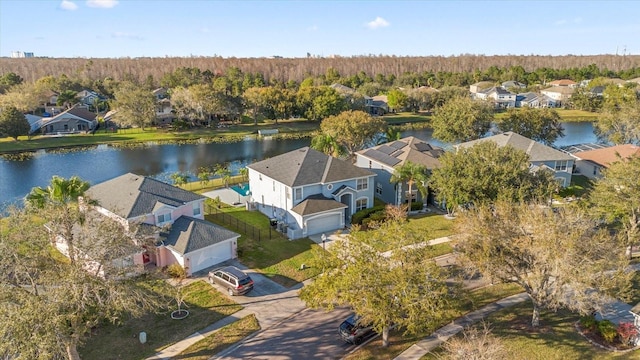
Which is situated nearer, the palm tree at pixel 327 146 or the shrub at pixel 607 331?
the shrub at pixel 607 331

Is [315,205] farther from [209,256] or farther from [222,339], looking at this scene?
[222,339]

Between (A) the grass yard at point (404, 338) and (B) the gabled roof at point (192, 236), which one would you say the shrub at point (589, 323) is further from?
(B) the gabled roof at point (192, 236)

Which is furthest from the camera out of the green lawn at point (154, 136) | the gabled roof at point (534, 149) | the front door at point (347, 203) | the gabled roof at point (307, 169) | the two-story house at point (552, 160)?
the green lawn at point (154, 136)

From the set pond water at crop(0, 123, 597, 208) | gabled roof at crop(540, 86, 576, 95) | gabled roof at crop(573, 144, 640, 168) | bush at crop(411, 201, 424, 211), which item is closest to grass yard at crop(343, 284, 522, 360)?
bush at crop(411, 201, 424, 211)

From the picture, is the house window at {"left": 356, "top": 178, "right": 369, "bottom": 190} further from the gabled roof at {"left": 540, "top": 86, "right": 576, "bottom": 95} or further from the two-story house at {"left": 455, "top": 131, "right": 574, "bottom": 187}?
the gabled roof at {"left": 540, "top": 86, "right": 576, "bottom": 95}

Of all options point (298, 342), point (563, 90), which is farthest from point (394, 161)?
point (563, 90)

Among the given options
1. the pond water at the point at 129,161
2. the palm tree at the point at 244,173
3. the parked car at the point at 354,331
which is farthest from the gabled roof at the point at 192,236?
the pond water at the point at 129,161

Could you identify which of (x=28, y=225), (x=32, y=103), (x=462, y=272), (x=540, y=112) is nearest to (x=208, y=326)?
(x=28, y=225)
